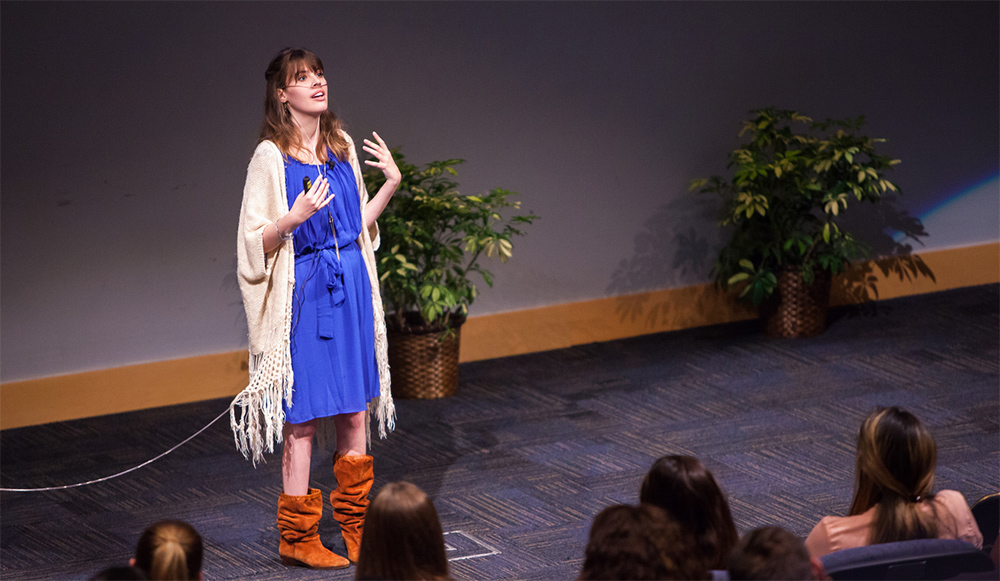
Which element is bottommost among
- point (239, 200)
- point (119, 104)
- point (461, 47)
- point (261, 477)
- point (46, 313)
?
point (261, 477)

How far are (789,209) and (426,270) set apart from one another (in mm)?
1885

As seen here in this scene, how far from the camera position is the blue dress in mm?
3068

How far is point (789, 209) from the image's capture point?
17.8 feet

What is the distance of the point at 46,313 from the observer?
15.3 feet

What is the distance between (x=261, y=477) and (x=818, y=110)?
358 centimetres

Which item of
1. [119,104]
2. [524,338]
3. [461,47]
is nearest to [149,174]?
[119,104]

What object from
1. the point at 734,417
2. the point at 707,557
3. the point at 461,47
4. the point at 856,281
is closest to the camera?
the point at 707,557

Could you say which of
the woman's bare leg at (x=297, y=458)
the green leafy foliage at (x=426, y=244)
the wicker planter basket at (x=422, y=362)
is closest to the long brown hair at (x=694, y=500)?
the woman's bare leg at (x=297, y=458)

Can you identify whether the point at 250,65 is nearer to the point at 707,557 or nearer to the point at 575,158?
the point at 575,158

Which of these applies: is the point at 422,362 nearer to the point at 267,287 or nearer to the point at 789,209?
the point at 267,287

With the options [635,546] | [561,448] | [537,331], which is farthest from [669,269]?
[635,546]

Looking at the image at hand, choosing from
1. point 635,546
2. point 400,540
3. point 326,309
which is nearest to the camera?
point 635,546

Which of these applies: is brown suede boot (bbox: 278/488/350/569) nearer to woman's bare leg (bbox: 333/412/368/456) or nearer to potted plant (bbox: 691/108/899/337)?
woman's bare leg (bbox: 333/412/368/456)

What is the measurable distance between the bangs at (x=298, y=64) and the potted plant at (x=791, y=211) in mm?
2658
